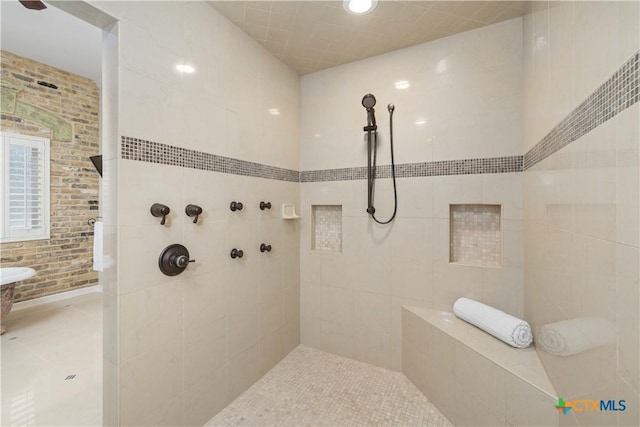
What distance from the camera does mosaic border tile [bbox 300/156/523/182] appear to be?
179 centimetres

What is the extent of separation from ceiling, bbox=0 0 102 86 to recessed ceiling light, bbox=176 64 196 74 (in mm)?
1911

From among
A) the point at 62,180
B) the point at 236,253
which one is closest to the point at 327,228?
the point at 236,253

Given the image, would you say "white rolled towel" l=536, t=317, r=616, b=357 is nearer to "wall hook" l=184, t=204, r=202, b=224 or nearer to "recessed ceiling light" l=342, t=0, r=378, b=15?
"wall hook" l=184, t=204, r=202, b=224

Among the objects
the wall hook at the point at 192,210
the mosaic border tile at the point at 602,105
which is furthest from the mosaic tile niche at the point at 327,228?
the mosaic border tile at the point at 602,105

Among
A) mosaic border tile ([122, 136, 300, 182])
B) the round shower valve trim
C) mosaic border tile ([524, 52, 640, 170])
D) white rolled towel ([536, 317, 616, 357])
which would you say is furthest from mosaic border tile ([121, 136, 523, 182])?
white rolled towel ([536, 317, 616, 357])

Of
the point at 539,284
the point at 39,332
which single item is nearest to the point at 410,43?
the point at 539,284

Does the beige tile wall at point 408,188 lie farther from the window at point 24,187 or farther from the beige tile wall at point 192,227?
the window at point 24,187

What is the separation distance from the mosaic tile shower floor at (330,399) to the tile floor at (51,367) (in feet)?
3.04

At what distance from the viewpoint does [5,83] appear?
3018 mm

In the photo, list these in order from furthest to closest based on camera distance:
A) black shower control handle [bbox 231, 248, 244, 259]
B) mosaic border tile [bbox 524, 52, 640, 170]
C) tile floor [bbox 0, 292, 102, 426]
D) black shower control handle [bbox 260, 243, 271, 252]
Result: black shower control handle [bbox 260, 243, 271, 252], black shower control handle [bbox 231, 248, 244, 259], tile floor [bbox 0, 292, 102, 426], mosaic border tile [bbox 524, 52, 640, 170]

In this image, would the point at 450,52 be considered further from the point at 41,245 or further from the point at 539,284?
the point at 41,245

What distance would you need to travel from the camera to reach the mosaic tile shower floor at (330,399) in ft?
5.40

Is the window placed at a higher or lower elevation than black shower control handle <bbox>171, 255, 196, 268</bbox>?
higher

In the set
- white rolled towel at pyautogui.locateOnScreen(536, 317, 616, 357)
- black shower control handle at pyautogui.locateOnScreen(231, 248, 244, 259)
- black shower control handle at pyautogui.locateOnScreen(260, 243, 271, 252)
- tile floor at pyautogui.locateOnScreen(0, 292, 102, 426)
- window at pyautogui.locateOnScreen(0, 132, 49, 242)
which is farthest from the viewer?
window at pyautogui.locateOnScreen(0, 132, 49, 242)
